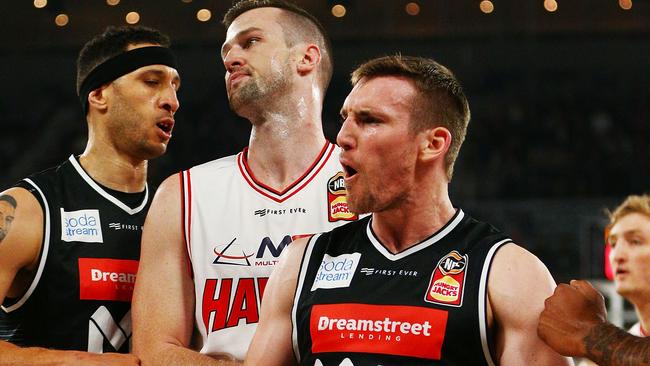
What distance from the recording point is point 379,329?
256 centimetres

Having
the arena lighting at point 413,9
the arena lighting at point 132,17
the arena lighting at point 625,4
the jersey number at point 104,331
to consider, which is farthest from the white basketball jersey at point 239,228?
the arena lighting at point 625,4

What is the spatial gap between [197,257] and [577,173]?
10.4 metres

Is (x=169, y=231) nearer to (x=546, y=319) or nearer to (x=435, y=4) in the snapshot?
(x=546, y=319)


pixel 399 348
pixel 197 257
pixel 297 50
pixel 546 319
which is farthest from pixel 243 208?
pixel 546 319

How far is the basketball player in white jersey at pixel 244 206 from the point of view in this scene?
10.2ft

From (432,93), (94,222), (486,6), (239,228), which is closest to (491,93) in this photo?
(486,6)

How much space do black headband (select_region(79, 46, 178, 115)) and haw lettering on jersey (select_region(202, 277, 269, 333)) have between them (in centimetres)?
99

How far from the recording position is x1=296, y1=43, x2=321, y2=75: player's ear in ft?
11.3

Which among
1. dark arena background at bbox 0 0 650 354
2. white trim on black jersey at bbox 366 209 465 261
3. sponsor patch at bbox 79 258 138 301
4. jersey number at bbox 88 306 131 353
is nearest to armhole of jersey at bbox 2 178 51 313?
sponsor patch at bbox 79 258 138 301

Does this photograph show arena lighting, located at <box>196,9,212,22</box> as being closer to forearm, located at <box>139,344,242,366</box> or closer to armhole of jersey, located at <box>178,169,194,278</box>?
armhole of jersey, located at <box>178,169,194,278</box>

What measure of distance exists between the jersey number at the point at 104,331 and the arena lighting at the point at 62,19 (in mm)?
8144

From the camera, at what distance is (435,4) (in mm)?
11805

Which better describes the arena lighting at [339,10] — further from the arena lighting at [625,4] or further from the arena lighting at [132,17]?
the arena lighting at [625,4]

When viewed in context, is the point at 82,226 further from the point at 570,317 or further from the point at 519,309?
the point at 570,317
